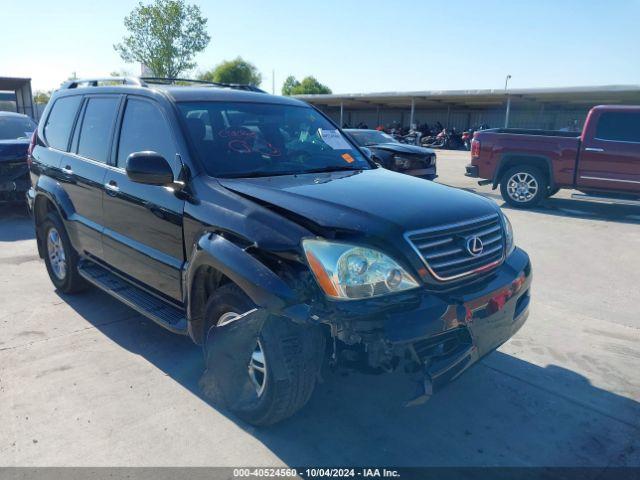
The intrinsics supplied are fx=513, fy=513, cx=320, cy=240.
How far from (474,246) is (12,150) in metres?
8.23

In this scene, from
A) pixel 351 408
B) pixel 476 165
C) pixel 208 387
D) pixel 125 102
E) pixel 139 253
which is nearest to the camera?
pixel 208 387

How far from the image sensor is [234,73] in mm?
66312

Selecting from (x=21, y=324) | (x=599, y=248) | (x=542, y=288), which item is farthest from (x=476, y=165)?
(x=21, y=324)

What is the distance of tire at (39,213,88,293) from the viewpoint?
4805 mm

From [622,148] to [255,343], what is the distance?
30.4ft

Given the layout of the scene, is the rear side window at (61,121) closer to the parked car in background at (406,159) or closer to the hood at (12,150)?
the hood at (12,150)

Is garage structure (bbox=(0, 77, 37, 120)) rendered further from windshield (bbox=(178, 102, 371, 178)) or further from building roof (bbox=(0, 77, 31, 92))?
windshield (bbox=(178, 102, 371, 178))

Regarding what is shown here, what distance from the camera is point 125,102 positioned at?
3963 millimetres

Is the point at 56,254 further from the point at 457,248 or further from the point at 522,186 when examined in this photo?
the point at 522,186

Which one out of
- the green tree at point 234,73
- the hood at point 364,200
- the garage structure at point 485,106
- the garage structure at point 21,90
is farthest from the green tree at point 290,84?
the hood at point 364,200

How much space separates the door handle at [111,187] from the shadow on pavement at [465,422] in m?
1.28

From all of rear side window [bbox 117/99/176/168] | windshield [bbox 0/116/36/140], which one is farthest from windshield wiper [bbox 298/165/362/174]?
windshield [bbox 0/116/36/140]

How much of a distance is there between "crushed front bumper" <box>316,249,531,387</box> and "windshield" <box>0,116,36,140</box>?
29.8ft

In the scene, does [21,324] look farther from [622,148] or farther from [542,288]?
[622,148]
